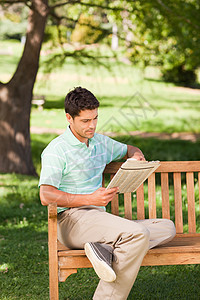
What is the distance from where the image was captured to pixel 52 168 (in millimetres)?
3082

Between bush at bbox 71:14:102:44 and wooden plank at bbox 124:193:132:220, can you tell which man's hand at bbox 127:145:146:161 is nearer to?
wooden plank at bbox 124:193:132:220

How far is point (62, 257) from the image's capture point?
3.07m

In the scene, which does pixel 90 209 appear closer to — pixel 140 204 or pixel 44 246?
pixel 140 204

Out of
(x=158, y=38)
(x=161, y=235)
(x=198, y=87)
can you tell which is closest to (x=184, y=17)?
(x=158, y=38)

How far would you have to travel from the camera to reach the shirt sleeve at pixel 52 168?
3.02m

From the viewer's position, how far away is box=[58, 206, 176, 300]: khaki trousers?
114 inches

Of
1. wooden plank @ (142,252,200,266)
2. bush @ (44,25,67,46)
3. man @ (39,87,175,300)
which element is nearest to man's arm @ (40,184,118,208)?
man @ (39,87,175,300)

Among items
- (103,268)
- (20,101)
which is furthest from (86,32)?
(103,268)

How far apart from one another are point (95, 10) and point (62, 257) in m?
8.22

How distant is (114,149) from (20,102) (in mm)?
4993

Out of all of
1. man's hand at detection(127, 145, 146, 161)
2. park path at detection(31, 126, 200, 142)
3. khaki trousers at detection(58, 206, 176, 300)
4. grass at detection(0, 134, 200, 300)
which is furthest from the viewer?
park path at detection(31, 126, 200, 142)

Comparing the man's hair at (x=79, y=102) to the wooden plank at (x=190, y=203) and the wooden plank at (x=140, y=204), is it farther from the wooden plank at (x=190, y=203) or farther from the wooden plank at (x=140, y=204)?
the wooden plank at (x=190, y=203)

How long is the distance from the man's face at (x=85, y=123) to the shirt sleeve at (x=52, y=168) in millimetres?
214

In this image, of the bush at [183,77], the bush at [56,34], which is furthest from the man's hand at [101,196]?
the bush at [183,77]
